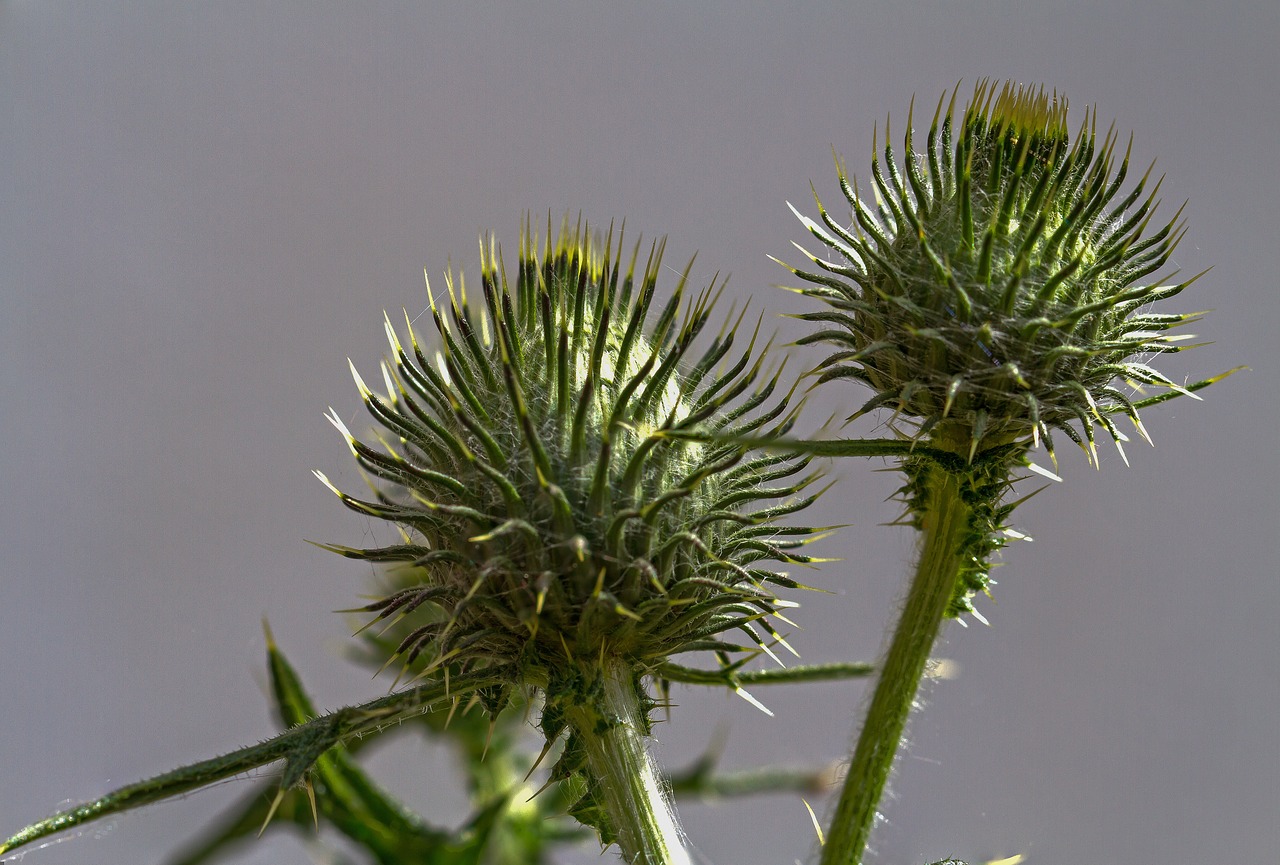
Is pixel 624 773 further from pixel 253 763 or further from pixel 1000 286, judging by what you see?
pixel 1000 286

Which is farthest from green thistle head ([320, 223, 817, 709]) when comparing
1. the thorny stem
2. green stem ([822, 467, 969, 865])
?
green stem ([822, 467, 969, 865])

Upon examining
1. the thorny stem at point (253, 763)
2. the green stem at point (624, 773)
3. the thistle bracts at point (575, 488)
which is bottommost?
the green stem at point (624, 773)

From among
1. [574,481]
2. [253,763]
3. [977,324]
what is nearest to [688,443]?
[574,481]

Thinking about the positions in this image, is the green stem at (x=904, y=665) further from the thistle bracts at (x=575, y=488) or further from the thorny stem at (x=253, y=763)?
the thorny stem at (x=253, y=763)

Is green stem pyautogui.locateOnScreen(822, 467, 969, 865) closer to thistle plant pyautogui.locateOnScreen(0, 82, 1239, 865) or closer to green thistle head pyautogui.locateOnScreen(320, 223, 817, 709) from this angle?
thistle plant pyautogui.locateOnScreen(0, 82, 1239, 865)

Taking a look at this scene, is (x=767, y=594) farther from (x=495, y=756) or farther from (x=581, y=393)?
(x=495, y=756)

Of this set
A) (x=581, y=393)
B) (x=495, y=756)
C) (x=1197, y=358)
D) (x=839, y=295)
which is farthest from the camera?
(x=1197, y=358)

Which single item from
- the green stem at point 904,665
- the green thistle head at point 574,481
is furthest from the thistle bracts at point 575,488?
the green stem at point 904,665

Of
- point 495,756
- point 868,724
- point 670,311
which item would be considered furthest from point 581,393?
point 495,756
